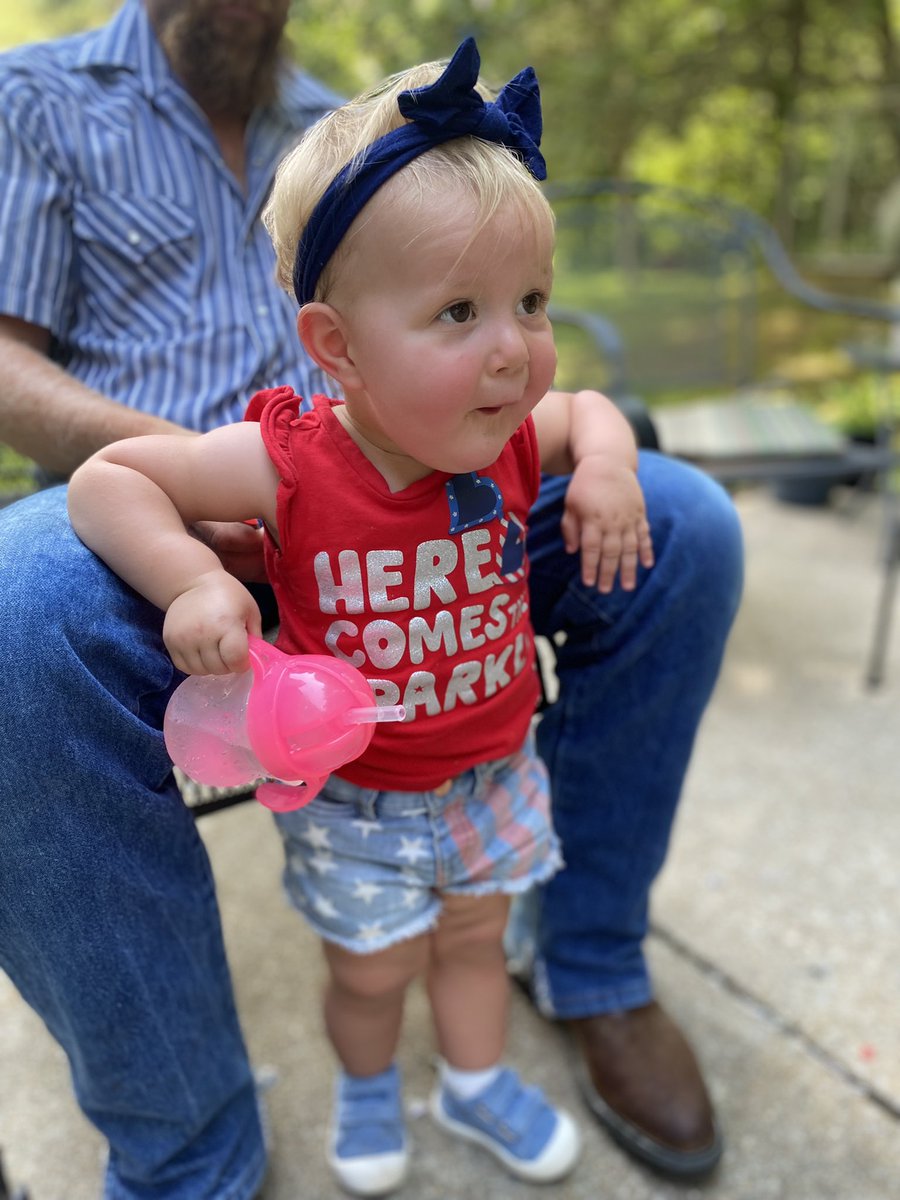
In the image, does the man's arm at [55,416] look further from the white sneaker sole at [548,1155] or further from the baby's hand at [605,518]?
the white sneaker sole at [548,1155]

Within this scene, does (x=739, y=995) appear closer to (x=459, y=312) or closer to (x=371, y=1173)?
(x=371, y=1173)

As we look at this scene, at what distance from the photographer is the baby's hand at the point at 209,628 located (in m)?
0.94

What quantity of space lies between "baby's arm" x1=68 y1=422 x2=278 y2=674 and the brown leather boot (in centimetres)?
90

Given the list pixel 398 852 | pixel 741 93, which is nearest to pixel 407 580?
pixel 398 852

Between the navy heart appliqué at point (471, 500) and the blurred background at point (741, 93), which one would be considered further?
the blurred background at point (741, 93)

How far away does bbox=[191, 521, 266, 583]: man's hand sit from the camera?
3.78 ft

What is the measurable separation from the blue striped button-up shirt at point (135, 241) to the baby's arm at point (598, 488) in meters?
→ 0.38

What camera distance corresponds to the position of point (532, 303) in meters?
1.00

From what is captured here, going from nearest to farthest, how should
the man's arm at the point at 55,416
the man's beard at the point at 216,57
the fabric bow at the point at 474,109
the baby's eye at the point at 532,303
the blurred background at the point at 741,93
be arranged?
1. the fabric bow at the point at 474,109
2. the baby's eye at the point at 532,303
3. the man's arm at the point at 55,416
4. the man's beard at the point at 216,57
5. the blurred background at the point at 741,93

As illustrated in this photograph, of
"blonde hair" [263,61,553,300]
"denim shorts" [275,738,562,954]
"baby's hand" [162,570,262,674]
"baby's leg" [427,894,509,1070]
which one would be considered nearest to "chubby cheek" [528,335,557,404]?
"blonde hair" [263,61,553,300]

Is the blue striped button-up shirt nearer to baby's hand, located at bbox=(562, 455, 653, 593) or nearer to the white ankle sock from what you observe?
baby's hand, located at bbox=(562, 455, 653, 593)

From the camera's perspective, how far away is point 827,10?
275 inches

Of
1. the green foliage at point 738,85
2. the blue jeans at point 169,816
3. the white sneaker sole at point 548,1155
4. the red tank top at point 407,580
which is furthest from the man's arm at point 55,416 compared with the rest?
the green foliage at point 738,85

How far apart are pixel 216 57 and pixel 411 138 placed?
0.78m
